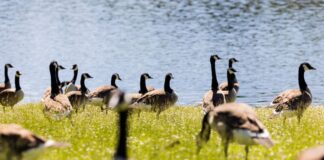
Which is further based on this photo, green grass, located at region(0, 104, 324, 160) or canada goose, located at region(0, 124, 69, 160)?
green grass, located at region(0, 104, 324, 160)

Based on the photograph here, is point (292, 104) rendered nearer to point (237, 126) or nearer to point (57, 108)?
point (57, 108)

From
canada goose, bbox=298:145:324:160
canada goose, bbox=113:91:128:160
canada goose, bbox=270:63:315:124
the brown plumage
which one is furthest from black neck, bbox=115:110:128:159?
the brown plumage

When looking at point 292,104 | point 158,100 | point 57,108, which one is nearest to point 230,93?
point 158,100

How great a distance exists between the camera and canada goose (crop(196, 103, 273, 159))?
696 inches

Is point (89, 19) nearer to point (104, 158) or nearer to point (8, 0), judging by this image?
point (8, 0)

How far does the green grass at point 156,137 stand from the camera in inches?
786

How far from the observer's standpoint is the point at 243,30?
108 metres

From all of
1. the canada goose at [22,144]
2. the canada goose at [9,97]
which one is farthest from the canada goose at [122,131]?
the canada goose at [9,97]

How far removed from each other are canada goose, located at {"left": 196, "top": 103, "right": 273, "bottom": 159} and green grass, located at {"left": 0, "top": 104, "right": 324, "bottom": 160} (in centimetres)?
90

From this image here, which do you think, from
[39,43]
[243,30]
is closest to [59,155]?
[39,43]

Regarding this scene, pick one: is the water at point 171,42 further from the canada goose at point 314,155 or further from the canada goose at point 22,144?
the canada goose at point 314,155

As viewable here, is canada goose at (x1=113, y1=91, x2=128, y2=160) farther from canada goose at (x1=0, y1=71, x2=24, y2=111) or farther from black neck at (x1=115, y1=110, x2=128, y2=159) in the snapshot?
canada goose at (x1=0, y1=71, x2=24, y2=111)

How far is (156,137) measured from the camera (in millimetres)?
23688

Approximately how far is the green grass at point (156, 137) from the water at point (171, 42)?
25486 mm
